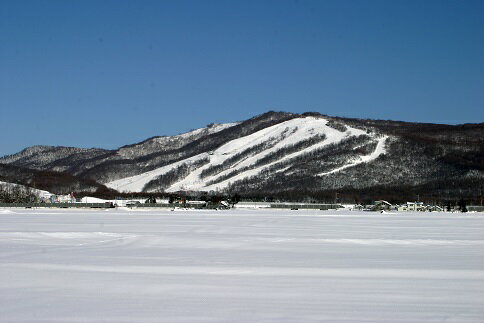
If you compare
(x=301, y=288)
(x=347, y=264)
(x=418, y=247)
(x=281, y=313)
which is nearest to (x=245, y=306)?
(x=281, y=313)

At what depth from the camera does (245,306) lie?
1189 cm

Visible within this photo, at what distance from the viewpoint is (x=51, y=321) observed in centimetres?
1059

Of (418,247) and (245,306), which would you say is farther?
(418,247)

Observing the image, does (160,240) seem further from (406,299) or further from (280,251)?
(406,299)

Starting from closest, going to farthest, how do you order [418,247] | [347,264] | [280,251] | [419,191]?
[347,264]
[280,251]
[418,247]
[419,191]

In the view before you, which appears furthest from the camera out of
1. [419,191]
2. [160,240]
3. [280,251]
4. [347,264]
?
[419,191]

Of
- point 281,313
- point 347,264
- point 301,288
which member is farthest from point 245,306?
point 347,264

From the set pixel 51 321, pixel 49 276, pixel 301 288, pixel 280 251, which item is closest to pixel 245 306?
pixel 301 288

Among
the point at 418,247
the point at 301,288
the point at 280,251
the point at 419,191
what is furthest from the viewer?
the point at 419,191

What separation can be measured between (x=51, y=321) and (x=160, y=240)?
15761 millimetres

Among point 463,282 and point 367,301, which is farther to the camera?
point 463,282

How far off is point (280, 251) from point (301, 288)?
801 centimetres

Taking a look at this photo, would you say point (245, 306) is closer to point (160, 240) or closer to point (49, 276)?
point (49, 276)

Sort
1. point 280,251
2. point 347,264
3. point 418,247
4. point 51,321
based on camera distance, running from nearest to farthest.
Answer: point 51,321, point 347,264, point 280,251, point 418,247
